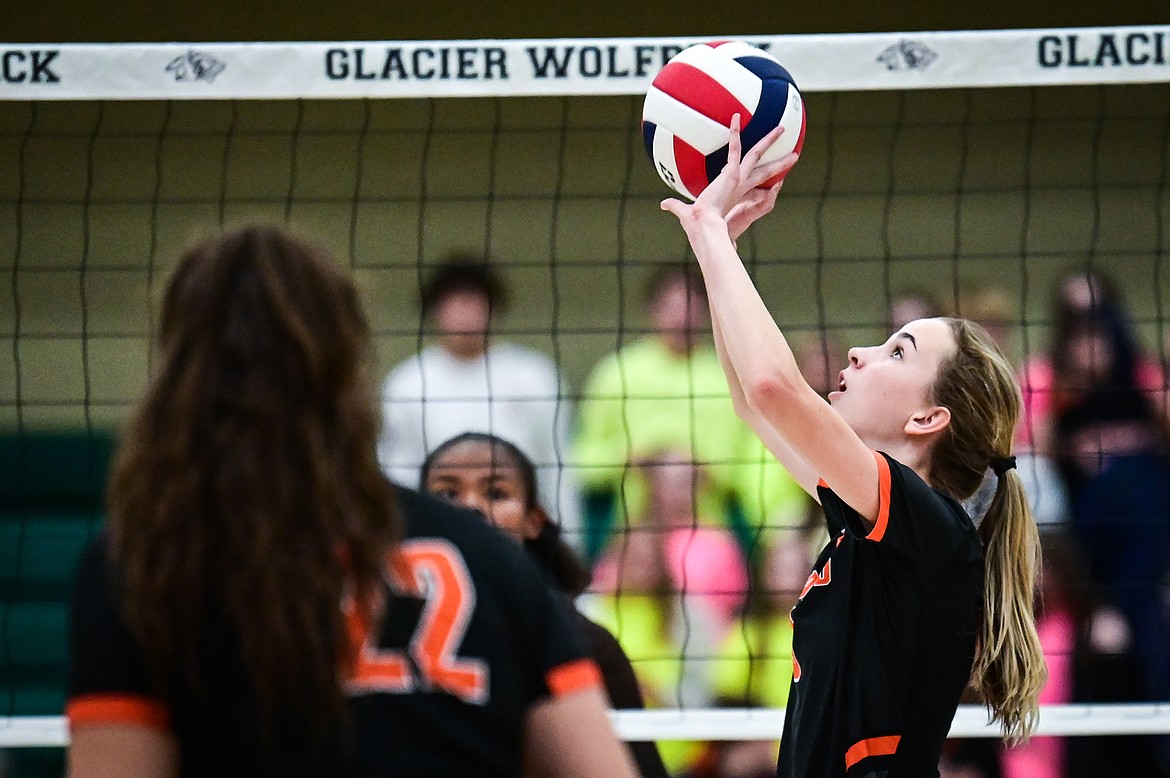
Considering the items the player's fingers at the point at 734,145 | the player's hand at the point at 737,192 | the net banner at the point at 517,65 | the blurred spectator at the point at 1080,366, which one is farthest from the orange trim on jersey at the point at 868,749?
the blurred spectator at the point at 1080,366

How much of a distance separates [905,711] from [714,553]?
247 centimetres

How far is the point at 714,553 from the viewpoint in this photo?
187 inches

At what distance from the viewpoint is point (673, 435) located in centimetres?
502

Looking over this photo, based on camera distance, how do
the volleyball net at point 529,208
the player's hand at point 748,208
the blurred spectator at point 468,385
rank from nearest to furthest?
the player's hand at point 748,208 → the blurred spectator at point 468,385 → the volleyball net at point 529,208

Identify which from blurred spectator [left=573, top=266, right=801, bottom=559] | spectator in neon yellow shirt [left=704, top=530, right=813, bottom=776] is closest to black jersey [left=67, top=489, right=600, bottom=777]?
spectator in neon yellow shirt [left=704, top=530, right=813, bottom=776]

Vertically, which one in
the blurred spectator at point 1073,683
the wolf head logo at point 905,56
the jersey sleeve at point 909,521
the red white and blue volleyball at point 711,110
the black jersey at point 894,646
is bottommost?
the blurred spectator at point 1073,683

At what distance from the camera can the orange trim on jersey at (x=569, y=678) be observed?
1.44 metres

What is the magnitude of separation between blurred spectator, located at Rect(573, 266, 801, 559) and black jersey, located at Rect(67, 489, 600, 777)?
3.37 m

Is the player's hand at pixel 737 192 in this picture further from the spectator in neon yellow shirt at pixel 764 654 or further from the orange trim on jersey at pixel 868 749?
the spectator in neon yellow shirt at pixel 764 654

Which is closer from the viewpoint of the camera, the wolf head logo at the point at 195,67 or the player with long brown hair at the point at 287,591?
the player with long brown hair at the point at 287,591

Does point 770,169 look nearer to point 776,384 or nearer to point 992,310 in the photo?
point 776,384

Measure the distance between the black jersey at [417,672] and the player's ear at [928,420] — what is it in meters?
1.15

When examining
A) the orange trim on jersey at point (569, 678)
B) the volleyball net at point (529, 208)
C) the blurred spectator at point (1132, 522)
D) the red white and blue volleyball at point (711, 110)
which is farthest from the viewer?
the volleyball net at point (529, 208)

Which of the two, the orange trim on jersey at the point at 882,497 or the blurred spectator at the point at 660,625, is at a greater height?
the orange trim on jersey at the point at 882,497
